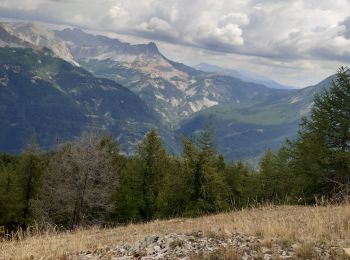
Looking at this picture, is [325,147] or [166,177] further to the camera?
[166,177]

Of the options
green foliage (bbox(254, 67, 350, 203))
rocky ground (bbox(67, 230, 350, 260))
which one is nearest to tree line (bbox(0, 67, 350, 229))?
green foliage (bbox(254, 67, 350, 203))

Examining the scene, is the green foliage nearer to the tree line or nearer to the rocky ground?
the tree line

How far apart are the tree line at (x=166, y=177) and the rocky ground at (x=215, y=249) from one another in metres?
16.6

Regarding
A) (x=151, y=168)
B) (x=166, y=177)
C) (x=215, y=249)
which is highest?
(x=215, y=249)

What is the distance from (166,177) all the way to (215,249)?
37551 millimetres

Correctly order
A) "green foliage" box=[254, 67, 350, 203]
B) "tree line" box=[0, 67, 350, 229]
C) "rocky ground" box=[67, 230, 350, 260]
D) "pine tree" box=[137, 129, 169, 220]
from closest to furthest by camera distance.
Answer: "rocky ground" box=[67, 230, 350, 260]
"green foliage" box=[254, 67, 350, 203]
"tree line" box=[0, 67, 350, 229]
"pine tree" box=[137, 129, 169, 220]

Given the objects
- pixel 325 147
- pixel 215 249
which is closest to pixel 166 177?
pixel 325 147

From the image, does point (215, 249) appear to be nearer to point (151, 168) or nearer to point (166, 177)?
point (166, 177)

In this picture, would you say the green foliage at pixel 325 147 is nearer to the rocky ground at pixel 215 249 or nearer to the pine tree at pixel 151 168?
the pine tree at pixel 151 168

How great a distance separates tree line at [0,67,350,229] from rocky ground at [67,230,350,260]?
16.6 m

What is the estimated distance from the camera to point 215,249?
7.62m

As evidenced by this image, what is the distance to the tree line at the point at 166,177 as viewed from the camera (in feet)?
116

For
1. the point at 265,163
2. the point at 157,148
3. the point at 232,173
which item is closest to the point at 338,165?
the point at 157,148

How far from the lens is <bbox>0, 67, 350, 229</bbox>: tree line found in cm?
3547
